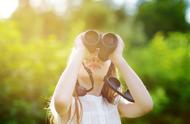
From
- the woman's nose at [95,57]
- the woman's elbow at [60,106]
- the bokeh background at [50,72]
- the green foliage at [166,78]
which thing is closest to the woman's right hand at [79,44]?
the woman's nose at [95,57]

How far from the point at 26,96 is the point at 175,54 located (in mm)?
4424

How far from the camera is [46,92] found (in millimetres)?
11727

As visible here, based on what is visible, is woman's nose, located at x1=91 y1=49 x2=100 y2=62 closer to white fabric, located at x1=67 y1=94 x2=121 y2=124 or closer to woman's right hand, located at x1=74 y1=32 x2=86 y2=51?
woman's right hand, located at x1=74 y1=32 x2=86 y2=51

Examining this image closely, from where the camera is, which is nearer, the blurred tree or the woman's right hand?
the woman's right hand

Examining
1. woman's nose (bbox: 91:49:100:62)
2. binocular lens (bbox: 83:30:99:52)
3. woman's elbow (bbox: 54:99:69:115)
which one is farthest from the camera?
woman's nose (bbox: 91:49:100:62)

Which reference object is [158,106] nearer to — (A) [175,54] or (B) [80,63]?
(A) [175,54]

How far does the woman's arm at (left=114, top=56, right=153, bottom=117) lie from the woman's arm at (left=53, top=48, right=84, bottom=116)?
30 cm

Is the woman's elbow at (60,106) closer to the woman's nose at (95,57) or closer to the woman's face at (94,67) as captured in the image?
the woman's face at (94,67)

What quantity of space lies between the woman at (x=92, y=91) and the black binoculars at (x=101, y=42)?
31 millimetres

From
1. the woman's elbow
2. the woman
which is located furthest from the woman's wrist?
the woman's elbow

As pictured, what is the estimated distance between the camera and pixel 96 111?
4.15 meters

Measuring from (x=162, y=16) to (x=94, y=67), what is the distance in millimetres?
31542

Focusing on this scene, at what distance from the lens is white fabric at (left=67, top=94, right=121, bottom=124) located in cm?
411

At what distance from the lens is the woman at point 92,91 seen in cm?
399
